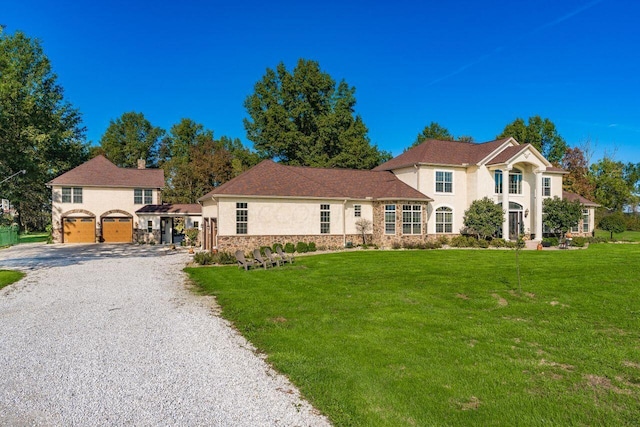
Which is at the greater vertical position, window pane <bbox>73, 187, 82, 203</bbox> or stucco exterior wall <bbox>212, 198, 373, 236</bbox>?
window pane <bbox>73, 187, 82, 203</bbox>

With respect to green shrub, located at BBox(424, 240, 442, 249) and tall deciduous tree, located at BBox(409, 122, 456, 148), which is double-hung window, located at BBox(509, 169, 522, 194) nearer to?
green shrub, located at BBox(424, 240, 442, 249)

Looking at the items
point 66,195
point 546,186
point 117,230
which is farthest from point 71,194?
point 546,186

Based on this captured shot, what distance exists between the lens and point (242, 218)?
2466cm

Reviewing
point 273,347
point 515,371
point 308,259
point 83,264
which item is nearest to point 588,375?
point 515,371

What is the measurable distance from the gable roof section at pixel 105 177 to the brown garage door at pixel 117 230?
10.6 feet

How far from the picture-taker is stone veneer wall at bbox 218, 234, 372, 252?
24.2 m

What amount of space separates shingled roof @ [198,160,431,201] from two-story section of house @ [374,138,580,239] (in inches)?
76.8

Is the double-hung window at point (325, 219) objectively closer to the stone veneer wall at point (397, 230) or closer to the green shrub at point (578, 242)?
the stone veneer wall at point (397, 230)

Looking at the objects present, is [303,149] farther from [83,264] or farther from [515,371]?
[515,371]

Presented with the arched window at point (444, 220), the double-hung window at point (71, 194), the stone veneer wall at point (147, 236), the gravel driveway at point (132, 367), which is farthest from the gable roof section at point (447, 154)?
the double-hung window at point (71, 194)

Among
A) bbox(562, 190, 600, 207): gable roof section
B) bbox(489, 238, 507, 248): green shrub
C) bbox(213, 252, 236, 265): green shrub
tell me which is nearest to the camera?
bbox(213, 252, 236, 265): green shrub

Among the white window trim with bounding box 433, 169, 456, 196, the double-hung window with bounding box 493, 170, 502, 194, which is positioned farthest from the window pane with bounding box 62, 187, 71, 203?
the double-hung window with bounding box 493, 170, 502, 194

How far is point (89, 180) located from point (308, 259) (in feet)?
84.3

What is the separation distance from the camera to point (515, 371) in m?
6.57
